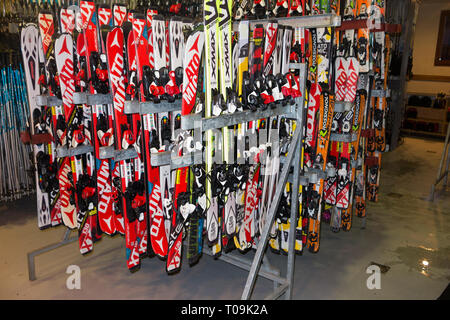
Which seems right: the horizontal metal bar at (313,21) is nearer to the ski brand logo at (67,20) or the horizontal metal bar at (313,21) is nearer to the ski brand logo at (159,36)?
the ski brand logo at (159,36)

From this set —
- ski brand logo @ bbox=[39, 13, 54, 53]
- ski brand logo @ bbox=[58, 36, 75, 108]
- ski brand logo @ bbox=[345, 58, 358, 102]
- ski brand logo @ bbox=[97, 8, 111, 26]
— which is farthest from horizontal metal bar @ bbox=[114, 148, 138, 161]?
ski brand logo @ bbox=[345, 58, 358, 102]

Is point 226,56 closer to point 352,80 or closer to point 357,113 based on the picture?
point 352,80

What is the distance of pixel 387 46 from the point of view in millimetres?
3205

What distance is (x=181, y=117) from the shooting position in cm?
154

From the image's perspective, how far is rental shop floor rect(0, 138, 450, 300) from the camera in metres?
2.47

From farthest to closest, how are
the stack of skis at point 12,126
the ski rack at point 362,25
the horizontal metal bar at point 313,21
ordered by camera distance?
1. the stack of skis at point 12,126
2. the ski rack at point 362,25
3. the horizontal metal bar at point 313,21

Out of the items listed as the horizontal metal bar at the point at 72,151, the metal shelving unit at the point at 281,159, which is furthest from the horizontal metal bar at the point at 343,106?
the horizontal metal bar at the point at 72,151

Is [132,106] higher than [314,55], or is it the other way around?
[314,55]

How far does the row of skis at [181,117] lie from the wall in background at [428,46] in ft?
20.4

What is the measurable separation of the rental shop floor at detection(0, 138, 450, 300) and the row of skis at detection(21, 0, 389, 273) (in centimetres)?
32

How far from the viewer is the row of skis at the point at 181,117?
1742mm

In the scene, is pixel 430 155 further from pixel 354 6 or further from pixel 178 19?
pixel 178 19

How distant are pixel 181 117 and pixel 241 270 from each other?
5.27ft

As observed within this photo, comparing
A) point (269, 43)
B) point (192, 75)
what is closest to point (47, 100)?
point (192, 75)
